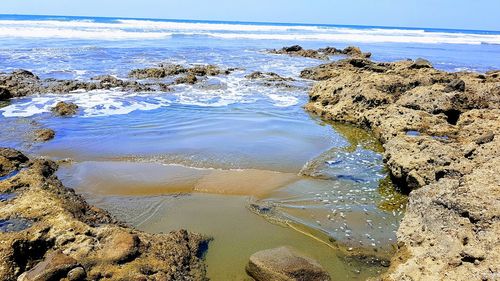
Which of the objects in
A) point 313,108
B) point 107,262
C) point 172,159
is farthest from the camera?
point 313,108

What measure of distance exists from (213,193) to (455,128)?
4.74 meters

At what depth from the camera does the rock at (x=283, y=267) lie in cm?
363

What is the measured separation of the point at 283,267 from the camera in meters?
3.68

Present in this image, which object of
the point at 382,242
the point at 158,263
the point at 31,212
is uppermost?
the point at 31,212

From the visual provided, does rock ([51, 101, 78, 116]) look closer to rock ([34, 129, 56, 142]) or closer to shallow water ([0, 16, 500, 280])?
shallow water ([0, 16, 500, 280])

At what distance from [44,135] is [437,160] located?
714 cm

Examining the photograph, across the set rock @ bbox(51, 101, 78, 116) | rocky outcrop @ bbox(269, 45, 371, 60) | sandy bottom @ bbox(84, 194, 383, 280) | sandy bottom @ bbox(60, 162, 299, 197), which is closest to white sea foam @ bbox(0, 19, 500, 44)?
rocky outcrop @ bbox(269, 45, 371, 60)

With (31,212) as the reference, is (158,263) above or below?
below

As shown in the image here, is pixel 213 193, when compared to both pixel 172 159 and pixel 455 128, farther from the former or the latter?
pixel 455 128

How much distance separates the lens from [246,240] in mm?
4496

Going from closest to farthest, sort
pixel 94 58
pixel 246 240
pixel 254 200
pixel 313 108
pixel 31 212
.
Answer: pixel 31 212 → pixel 246 240 → pixel 254 200 → pixel 313 108 → pixel 94 58

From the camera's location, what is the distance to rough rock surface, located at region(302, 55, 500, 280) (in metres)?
3.46

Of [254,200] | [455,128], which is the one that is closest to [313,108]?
[455,128]

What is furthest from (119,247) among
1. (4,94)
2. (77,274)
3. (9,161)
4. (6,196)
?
(4,94)
